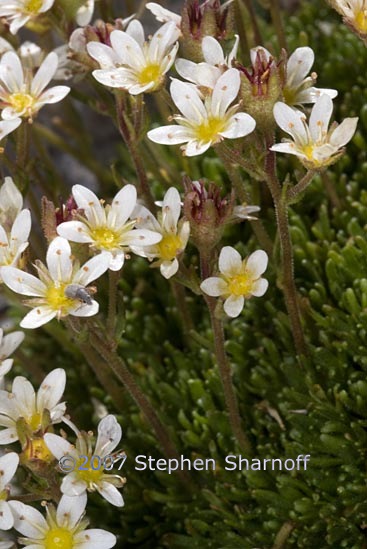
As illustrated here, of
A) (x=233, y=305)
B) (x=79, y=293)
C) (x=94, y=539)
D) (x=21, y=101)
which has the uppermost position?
(x=21, y=101)

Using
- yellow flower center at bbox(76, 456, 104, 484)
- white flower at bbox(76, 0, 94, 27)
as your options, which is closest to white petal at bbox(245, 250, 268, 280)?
yellow flower center at bbox(76, 456, 104, 484)

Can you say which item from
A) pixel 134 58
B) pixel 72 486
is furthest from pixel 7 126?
pixel 72 486

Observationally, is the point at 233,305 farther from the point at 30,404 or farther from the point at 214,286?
the point at 30,404

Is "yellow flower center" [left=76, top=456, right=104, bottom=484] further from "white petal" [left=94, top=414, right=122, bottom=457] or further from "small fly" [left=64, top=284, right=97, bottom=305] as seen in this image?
"small fly" [left=64, top=284, right=97, bottom=305]

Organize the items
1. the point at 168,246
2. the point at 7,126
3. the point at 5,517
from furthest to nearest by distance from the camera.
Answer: the point at 7,126, the point at 168,246, the point at 5,517

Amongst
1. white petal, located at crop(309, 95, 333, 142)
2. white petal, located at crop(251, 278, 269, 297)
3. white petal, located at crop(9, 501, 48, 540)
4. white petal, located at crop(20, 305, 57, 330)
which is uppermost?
white petal, located at crop(309, 95, 333, 142)

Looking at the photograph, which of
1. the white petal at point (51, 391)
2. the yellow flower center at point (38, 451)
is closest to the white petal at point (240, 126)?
the white petal at point (51, 391)
